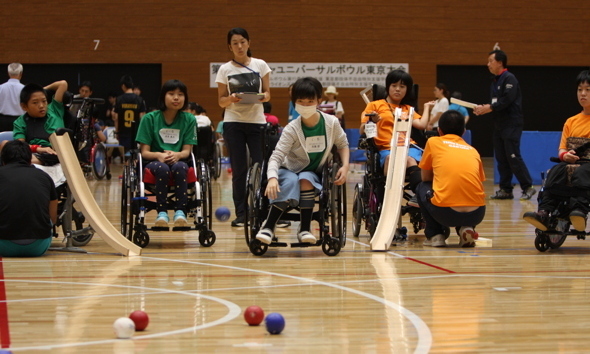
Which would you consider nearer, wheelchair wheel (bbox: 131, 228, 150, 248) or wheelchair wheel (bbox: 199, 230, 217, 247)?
wheelchair wheel (bbox: 131, 228, 150, 248)

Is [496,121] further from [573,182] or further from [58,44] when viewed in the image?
[58,44]

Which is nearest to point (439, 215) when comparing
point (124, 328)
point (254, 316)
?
point (254, 316)

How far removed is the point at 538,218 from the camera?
4.58m

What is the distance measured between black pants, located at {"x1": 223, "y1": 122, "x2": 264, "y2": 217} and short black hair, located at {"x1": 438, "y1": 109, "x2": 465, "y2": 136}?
1230mm

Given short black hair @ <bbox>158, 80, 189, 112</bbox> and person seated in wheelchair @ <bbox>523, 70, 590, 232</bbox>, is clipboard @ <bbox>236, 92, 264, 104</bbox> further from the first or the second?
person seated in wheelchair @ <bbox>523, 70, 590, 232</bbox>

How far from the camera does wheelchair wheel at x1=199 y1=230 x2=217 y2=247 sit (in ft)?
16.1

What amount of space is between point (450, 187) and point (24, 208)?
232cm

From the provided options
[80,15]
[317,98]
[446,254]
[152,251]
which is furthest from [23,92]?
[80,15]

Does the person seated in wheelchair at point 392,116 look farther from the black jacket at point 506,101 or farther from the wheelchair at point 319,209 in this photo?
the black jacket at point 506,101

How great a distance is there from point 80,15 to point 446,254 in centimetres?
1127

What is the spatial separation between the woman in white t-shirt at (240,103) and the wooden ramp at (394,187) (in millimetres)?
918

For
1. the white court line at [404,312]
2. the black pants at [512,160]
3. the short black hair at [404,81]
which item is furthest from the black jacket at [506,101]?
the white court line at [404,312]

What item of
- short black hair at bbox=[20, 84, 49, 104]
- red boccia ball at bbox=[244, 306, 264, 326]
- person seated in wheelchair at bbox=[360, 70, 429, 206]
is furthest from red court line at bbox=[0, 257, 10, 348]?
person seated in wheelchair at bbox=[360, 70, 429, 206]

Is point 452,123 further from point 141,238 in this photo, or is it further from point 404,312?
point 404,312
